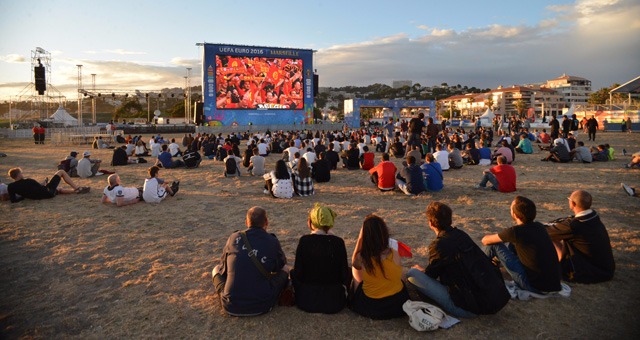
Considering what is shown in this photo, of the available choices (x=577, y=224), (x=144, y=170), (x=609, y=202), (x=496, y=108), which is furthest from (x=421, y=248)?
(x=496, y=108)

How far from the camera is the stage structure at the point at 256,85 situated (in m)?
36.4

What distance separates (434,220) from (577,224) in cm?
154

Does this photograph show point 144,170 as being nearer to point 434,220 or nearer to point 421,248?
point 421,248

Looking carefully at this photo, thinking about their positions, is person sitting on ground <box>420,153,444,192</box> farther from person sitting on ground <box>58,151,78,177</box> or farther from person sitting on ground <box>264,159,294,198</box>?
person sitting on ground <box>58,151,78,177</box>

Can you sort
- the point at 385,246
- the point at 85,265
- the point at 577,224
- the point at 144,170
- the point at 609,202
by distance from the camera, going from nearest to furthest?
the point at 385,246 < the point at 577,224 < the point at 85,265 < the point at 609,202 < the point at 144,170

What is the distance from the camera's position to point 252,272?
10.9 feet

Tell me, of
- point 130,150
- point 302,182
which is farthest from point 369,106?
point 302,182

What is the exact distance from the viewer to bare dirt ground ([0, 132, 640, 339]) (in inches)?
128

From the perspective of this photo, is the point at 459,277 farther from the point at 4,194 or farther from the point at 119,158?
the point at 119,158

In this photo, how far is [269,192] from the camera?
8.75m

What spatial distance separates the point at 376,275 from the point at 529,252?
144cm

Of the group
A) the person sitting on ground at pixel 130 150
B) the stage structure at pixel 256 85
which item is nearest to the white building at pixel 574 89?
the stage structure at pixel 256 85

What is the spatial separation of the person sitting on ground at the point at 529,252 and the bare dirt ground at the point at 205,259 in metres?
0.22

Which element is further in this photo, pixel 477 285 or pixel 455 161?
pixel 455 161
